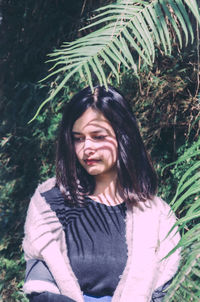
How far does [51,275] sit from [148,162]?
495 millimetres

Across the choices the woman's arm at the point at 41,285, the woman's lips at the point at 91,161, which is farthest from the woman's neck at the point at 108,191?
the woman's arm at the point at 41,285

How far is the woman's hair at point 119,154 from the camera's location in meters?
1.40

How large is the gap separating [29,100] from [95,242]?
1.18 meters

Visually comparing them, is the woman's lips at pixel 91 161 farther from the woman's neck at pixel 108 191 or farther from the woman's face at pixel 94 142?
the woman's neck at pixel 108 191

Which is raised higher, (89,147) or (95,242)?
(89,147)

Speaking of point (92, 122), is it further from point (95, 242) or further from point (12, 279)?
point (12, 279)

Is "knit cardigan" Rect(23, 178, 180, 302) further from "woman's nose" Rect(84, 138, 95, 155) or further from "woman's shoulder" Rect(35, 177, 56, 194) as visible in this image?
"woman's nose" Rect(84, 138, 95, 155)

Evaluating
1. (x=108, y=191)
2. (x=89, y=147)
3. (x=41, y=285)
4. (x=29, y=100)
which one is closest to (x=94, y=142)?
(x=89, y=147)

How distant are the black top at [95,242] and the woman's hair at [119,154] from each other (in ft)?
0.16

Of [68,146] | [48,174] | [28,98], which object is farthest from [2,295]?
[68,146]

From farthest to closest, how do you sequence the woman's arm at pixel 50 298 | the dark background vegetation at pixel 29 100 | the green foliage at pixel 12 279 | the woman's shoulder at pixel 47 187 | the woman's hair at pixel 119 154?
the green foliage at pixel 12 279, the dark background vegetation at pixel 29 100, the woman's shoulder at pixel 47 187, the woman's hair at pixel 119 154, the woman's arm at pixel 50 298

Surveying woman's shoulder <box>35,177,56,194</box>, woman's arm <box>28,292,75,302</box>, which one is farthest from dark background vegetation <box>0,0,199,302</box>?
woman's arm <box>28,292,75,302</box>

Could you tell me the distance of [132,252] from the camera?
1342 mm

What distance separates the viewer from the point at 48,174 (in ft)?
7.51
